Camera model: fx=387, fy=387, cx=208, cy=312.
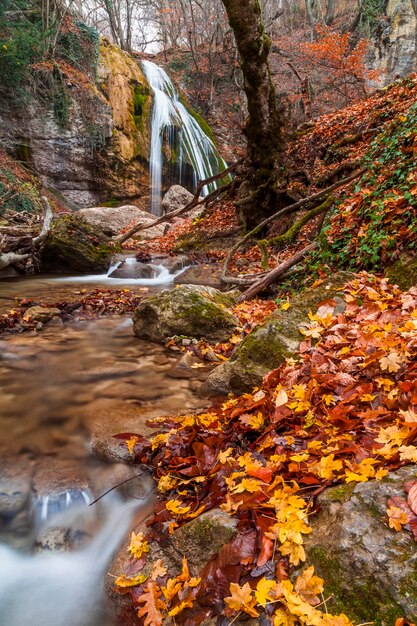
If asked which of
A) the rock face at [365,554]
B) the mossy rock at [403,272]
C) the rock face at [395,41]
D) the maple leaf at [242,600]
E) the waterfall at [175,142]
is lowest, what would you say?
the maple leaf at [242,600]

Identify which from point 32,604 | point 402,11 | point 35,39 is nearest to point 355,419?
point 32,604

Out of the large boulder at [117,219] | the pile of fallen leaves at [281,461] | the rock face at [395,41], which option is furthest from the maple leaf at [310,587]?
the rock face at [395,41]

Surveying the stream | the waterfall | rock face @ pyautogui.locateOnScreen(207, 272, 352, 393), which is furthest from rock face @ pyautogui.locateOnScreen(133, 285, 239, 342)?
the waterfall

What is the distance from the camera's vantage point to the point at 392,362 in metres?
2.14

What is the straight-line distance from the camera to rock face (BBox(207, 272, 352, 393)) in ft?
10.8

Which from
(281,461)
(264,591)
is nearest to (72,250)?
(281,461)

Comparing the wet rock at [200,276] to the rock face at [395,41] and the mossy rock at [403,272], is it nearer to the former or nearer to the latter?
the mossy rock at [403,272]

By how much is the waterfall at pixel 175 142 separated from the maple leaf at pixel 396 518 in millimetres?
19642

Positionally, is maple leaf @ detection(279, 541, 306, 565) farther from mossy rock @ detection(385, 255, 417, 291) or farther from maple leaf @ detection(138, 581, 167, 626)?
mossy rock @ detection(385, 255, 417, 291)

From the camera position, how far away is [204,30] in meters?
27.9

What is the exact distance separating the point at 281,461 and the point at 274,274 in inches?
172

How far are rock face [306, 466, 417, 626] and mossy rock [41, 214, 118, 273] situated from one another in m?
10.0

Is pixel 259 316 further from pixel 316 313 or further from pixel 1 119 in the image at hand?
pixel 1 119

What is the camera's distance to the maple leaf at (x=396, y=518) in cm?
133
